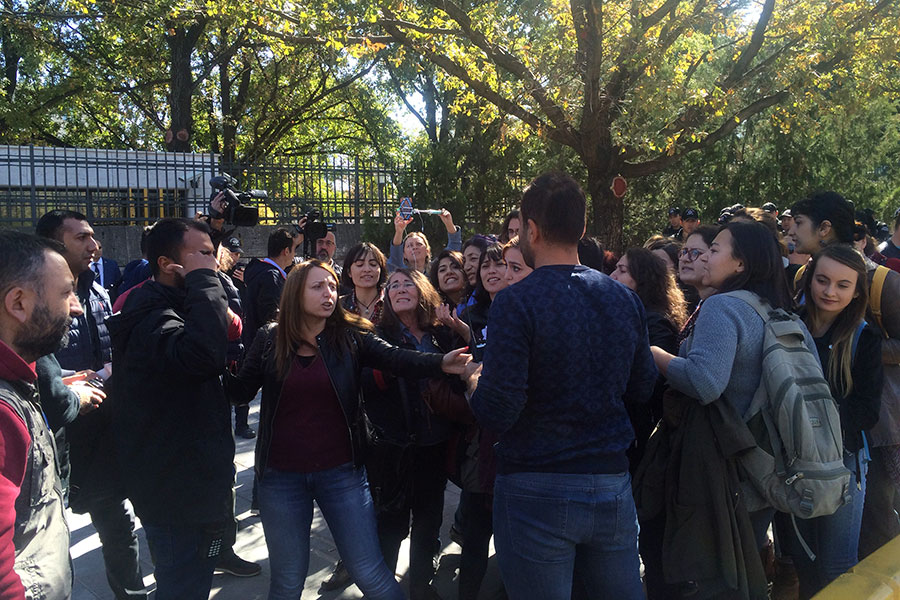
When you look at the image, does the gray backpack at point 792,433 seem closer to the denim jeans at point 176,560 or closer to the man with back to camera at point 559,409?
the man with back to camera at point 559,409

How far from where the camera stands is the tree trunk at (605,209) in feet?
31.6

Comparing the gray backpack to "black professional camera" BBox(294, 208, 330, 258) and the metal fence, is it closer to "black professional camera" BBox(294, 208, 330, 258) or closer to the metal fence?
"black professional camera" BBox(294, 208, 330, 258)

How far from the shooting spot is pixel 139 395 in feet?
8.59

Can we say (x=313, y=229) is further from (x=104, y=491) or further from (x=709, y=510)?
(x=709, y=510)

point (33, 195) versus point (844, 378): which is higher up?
point (33, 195)

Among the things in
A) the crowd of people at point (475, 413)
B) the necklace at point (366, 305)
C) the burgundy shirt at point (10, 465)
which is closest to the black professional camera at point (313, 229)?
the necklace at point (366, 305)

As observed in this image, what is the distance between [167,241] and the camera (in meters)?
2.75

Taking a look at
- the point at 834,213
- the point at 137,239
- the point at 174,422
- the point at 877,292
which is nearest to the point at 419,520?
the point at 174,422

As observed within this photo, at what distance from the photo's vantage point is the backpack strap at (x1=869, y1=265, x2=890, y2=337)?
3410mm

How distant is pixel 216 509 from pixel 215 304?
0.82 m

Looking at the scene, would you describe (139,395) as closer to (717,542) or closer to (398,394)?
(398,394)

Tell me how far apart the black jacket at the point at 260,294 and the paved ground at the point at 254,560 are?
1.34 meters

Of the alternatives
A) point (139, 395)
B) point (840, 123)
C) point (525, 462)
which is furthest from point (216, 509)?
point (840, 123)

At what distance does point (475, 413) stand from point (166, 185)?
444 inches
